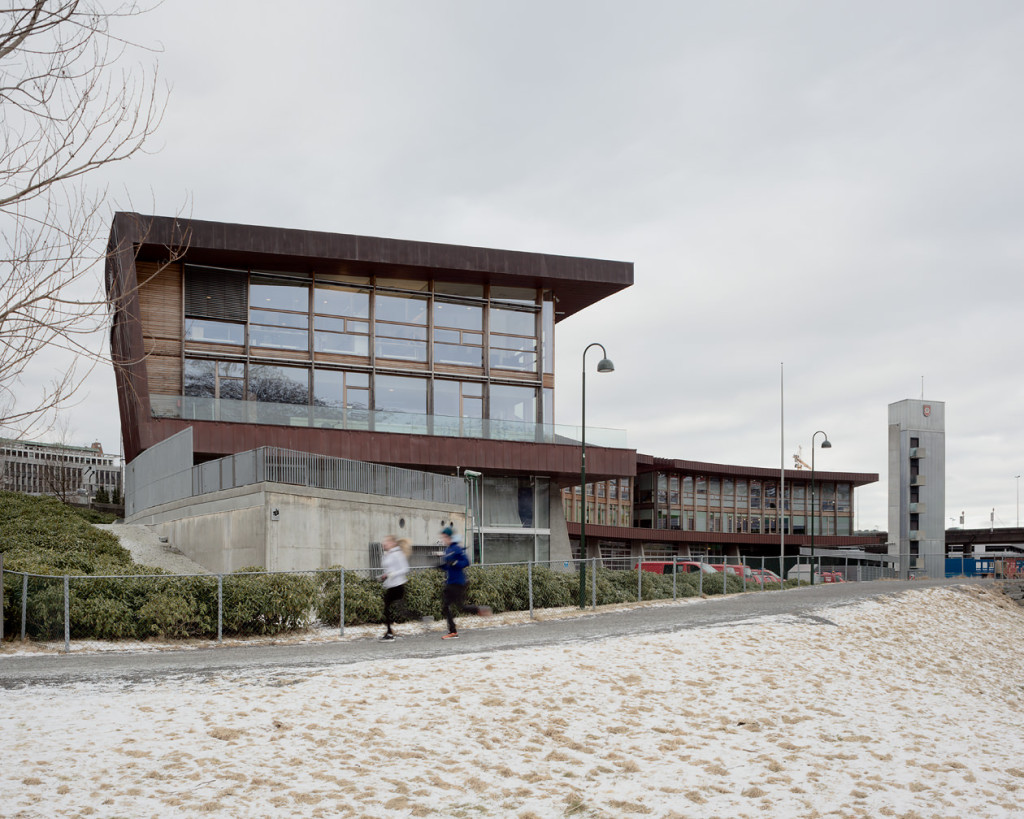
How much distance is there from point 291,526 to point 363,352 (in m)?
17.4

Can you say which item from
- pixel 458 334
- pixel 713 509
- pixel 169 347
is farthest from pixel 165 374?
pixel 713 509

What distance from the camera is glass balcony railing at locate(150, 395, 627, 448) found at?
114 feet

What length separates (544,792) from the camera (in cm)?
881

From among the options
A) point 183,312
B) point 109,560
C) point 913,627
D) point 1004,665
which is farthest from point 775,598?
point 183,312

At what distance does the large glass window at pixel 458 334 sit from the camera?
134 feet

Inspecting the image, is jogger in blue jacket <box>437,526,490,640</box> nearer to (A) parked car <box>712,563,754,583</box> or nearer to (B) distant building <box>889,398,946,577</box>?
(A) parked car <box>712,563,754,583</box>

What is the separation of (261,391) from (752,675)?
27856 mm

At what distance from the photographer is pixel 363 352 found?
39719 millimetres

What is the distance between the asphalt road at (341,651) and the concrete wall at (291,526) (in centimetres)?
637

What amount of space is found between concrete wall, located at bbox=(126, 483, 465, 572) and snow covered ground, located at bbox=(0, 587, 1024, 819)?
9964 mm

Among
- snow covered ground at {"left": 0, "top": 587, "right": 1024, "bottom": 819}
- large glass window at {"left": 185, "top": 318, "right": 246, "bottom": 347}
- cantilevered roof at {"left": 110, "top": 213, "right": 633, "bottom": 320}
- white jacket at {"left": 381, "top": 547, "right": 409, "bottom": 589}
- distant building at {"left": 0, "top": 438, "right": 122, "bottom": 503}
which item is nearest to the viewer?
snow covered ground at {"left": 0, "top": 587, "right": 1024, "bottom": 819}

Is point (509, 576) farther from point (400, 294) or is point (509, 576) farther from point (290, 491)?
point (400, 294)

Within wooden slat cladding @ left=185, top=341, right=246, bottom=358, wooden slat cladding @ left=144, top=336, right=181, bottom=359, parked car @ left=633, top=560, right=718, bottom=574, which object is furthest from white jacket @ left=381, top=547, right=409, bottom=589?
wooden slat cladding @ left=144, top=336, right=181, bottom=359

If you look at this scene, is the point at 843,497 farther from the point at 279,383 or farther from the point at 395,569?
the point at 395,569
